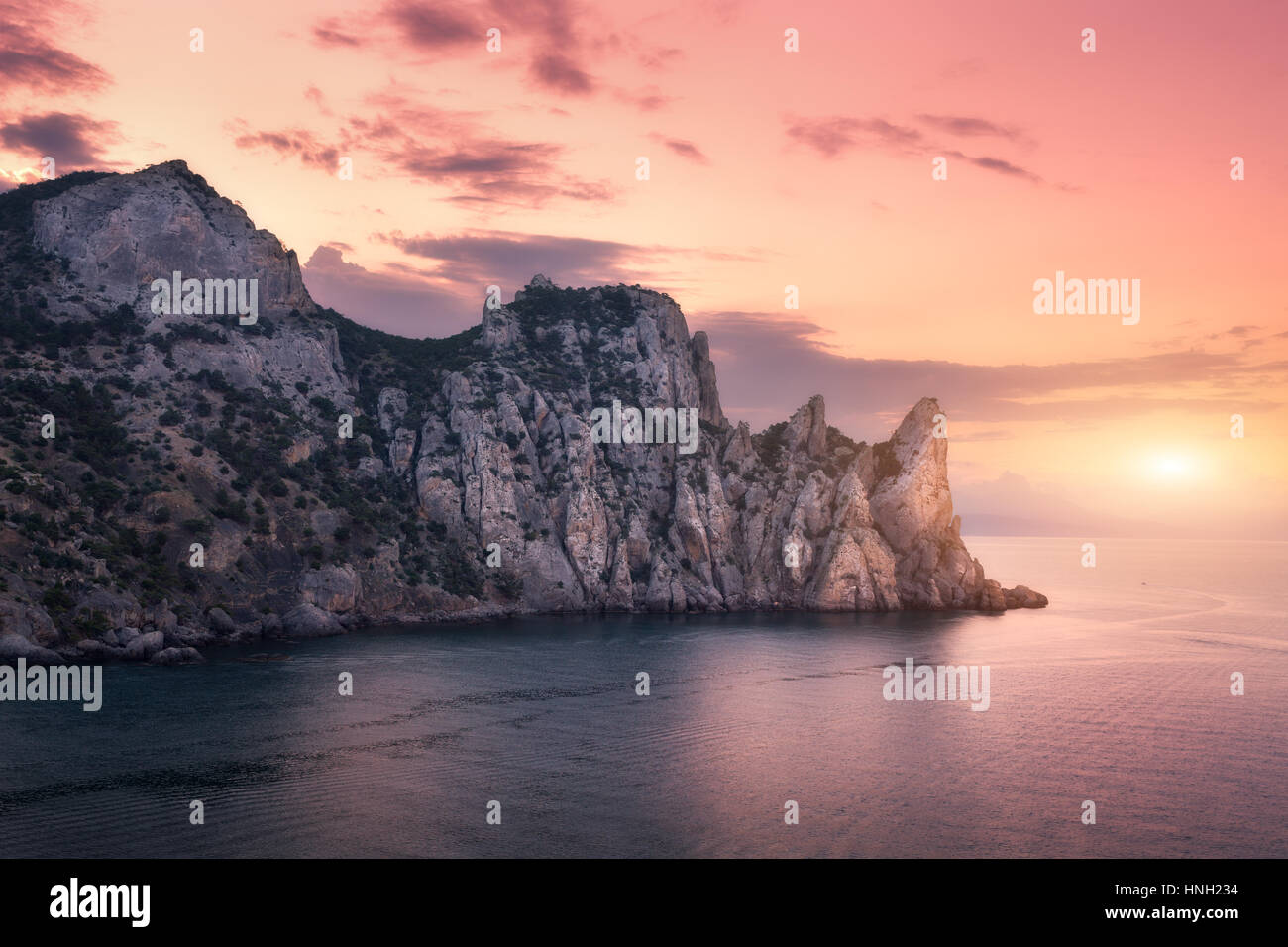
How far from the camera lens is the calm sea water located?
1395 inches

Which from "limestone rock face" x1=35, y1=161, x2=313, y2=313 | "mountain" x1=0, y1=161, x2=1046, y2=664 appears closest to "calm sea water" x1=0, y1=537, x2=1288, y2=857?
"mountain" x1=0, y1=161, x2=1046, y2=664

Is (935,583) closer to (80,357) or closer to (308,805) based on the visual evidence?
(308,805)

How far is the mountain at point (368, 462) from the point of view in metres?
86.6

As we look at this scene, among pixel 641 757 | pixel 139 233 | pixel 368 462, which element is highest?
pixel 139 233

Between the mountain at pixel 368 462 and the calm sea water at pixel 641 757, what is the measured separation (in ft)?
50.2

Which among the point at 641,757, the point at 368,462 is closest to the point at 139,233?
the point at 368,462

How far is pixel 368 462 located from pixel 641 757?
81.7 m

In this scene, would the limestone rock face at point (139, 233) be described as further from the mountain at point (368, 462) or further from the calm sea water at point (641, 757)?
the calm sea water at point (641, 757)

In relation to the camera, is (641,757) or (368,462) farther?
(368,462)

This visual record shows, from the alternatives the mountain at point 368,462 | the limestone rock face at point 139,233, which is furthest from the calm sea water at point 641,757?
the limestone rock face at point 139,233

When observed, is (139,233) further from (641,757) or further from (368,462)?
(641,757)

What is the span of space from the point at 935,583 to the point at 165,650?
101 metres

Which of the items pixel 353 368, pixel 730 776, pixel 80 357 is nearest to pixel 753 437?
pixel 353 368

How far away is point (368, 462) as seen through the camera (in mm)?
118125
